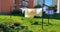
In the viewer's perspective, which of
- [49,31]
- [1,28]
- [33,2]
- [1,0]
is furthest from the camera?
[33,2]

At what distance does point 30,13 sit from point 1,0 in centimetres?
1574

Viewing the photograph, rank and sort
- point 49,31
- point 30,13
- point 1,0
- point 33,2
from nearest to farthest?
point 49,31, point 30,13, point 1,0, point 33,2

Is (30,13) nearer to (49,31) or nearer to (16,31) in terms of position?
(49,31)

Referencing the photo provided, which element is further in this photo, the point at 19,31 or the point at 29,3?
the point at 29,3

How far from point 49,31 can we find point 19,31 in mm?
3516

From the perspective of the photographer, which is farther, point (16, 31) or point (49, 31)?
point (49, 31)

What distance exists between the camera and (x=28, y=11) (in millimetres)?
23859

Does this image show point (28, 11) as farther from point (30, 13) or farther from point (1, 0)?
point (1, 0)

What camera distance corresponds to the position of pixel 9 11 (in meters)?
39.1

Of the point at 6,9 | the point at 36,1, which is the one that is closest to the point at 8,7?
the point at 6,9

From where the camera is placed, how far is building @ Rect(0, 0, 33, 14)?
38.8 metres

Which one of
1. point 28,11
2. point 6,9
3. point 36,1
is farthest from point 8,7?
point 28,11

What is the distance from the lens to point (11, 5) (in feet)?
128

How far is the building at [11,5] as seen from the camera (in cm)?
3882
